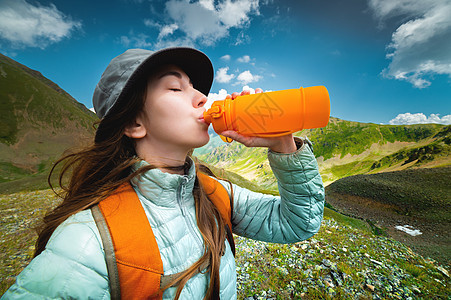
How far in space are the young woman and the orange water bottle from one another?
0.13 meters

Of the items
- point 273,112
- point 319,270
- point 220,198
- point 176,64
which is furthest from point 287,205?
point 319,270

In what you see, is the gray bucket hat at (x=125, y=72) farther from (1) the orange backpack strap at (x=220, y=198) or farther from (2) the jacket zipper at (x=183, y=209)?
(1) the orange backpack strap at (x=220, y=198)

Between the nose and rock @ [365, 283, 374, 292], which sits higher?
the nose

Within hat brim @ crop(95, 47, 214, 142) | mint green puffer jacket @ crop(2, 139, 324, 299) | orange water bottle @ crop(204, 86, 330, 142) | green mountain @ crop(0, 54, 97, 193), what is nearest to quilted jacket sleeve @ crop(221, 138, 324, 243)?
mint green puffer jacket @ crop(2, 139, 324, 299)

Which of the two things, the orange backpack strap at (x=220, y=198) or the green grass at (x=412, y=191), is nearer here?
the orange backpack strap at (x=220, y=198)

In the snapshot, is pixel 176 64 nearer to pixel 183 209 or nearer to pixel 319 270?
pixel 183 209

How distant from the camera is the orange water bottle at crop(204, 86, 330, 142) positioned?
6.61 ft

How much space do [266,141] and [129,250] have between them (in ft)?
5.66

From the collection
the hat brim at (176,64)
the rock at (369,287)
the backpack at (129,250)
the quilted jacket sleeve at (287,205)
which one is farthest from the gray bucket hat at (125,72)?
the rock at (369,287)

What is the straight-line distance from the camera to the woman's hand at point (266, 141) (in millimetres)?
2114

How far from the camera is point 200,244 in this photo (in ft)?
7.01

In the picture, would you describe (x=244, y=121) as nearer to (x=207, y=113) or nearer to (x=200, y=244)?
(x=207, y=113)

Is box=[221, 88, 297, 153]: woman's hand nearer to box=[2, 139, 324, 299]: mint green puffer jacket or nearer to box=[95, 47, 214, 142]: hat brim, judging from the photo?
box=[2, 139, 324, 299]: mint green puffer jacket

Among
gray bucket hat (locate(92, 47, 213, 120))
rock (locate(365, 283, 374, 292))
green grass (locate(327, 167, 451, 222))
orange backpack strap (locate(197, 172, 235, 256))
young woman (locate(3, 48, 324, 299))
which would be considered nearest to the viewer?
young woman (locate(3, 48, 324, 299))
